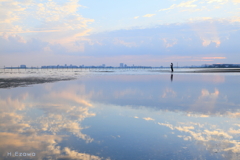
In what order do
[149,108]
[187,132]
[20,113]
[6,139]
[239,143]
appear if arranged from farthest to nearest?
[149,108] < [20,113] < [187,132] < [6,139] < [239,143]

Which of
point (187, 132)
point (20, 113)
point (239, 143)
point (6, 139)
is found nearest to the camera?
point (239, 143)

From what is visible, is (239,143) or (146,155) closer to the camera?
(146,155)

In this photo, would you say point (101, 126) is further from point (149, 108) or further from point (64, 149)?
point (149, 108)

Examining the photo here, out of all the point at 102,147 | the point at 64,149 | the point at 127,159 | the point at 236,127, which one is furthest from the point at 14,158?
the point at 236,127

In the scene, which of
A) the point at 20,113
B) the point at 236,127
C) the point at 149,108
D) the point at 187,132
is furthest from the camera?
the point at 149,108

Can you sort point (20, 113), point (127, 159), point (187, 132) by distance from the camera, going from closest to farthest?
point (127, 159), point (187, 132), point (20, 113)

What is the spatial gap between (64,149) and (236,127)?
5.18 metres

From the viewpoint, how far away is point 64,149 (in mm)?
4898

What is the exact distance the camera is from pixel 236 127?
6.59 m

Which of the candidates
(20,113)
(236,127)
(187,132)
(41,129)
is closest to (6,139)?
(41,129)

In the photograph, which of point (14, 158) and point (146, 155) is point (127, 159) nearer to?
point (146, 155)

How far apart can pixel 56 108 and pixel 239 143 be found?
24.3ft

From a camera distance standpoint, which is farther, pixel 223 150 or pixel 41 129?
pixel 41 129

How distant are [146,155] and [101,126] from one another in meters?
2.46
